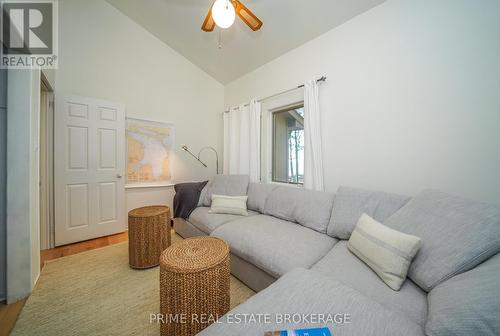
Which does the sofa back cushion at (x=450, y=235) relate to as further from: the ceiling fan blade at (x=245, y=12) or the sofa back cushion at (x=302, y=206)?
the ceiling fan blade at (x=245, y=12)

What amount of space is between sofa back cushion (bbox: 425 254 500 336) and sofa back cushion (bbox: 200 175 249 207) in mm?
2130

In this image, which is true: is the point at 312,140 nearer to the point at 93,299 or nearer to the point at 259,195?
the point at 259,195

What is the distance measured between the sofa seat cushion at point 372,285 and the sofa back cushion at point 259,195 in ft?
3.76

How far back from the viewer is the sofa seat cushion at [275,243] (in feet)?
4.54

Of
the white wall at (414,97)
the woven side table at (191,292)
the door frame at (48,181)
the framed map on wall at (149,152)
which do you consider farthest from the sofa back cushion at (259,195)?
the door frame at (48,181)

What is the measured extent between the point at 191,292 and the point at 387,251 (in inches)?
47.1

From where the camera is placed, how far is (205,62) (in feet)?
11.3

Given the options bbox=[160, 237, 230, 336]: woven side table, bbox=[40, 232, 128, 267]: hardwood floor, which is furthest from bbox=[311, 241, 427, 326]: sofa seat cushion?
bbox=[40, 232, 128, 267]: hardwood floor

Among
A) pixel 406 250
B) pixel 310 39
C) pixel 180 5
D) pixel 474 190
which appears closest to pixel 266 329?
pixel 406 250

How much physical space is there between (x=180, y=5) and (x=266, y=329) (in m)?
3.45

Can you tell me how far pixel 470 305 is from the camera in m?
0.65

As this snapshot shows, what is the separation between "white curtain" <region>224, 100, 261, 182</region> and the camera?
312 cm

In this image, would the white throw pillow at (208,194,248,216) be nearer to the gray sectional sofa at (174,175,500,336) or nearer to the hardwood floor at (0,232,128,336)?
the gray sectional sofa at (174,175,500,336)

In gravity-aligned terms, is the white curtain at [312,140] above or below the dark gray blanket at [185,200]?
above
